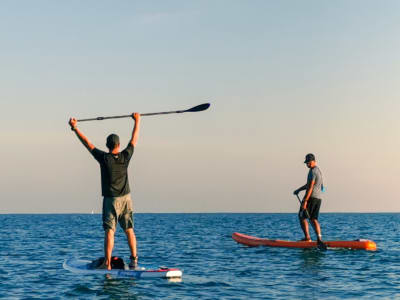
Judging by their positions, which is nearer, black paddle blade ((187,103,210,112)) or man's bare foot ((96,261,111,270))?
man's bare foot ((96,261,111,270))

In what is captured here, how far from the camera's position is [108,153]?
37.2 feet

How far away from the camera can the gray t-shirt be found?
17.8 m

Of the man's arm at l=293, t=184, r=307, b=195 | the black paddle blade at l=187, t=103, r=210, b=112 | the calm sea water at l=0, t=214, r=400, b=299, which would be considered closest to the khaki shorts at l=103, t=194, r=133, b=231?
the calm sea water at l=0, t=214, r=400, b=299

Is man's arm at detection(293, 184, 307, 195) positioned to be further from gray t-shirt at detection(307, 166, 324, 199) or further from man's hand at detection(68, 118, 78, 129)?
man's hand at detection(68, 118, 78, 129)

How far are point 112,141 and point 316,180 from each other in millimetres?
8476

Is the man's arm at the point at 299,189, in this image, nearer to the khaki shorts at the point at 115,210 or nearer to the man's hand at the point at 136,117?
the khaki shorts at the point at 115,210

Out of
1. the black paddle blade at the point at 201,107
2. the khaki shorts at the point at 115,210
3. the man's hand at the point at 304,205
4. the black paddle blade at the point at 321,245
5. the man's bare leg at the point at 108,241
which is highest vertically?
the black paddle blade at the point at 201,107

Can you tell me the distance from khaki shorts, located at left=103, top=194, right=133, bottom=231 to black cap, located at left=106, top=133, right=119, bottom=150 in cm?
102

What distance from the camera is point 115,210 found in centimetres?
1139

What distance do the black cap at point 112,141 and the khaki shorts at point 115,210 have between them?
1018mm

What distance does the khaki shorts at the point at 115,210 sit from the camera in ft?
37.3

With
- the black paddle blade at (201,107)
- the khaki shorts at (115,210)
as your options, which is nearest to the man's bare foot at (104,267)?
the khaki shorts at (115,210)

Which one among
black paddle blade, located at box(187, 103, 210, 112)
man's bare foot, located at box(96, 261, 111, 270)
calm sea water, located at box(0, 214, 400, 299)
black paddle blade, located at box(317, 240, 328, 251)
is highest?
black paddle blade, located at box(187, 103, 210, 112)

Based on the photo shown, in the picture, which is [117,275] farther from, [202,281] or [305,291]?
[305,291]
